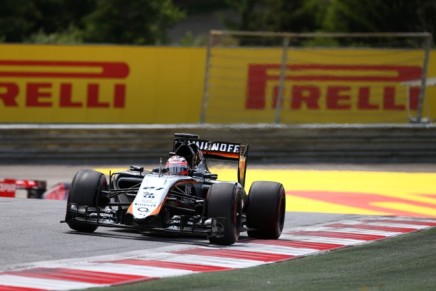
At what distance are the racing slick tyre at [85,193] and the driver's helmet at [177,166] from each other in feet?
2.32

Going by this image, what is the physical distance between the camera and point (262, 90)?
25.2 meters

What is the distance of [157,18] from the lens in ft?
145

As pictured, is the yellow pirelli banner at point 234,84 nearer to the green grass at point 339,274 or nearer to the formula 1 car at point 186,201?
the formula 1 car at point 186,201

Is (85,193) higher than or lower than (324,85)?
lower

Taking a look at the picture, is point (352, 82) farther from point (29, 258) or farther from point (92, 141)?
point (29, 258)

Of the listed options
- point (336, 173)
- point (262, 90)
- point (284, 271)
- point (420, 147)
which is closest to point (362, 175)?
point (336, 173)

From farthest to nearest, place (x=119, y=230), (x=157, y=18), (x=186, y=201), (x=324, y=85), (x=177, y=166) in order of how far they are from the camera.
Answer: (x=157, y=18) < (x=324, y=85) < (x=119, y=230) < (x=177, y=166) < (x=186, y=201)

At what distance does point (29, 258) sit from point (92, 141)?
12.6 metres

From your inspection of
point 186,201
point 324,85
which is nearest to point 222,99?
point 324,85

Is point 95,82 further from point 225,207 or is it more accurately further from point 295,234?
point 225,207

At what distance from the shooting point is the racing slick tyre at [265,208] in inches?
516

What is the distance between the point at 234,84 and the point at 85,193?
12398mm

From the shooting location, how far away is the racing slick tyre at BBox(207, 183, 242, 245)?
12.3 m

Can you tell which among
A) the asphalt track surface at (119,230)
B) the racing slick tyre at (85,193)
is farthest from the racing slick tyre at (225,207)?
the racing slick tyre at (85,193)
